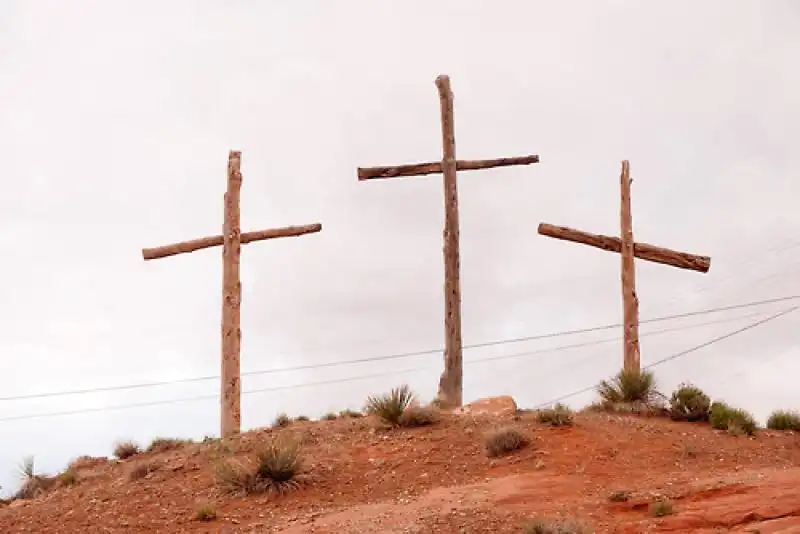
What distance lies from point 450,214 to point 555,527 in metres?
9.86

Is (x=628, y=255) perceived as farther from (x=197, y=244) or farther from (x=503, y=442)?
(x=197, y=244)

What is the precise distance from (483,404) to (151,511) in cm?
651

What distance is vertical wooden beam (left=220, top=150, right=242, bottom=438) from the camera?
64.1ft

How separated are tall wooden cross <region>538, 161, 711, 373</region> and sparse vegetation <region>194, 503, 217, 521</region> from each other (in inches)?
347

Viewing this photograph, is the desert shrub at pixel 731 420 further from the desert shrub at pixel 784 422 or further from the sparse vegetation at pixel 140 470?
the sparse vegetation at pixel 140 470

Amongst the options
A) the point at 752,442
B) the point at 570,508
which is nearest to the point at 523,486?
the point at 570,508

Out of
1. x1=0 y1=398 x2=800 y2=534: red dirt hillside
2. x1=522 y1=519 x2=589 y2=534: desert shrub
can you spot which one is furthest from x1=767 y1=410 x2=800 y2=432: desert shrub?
x1=522 y1=519 x2=589 y2=534: desert shrub

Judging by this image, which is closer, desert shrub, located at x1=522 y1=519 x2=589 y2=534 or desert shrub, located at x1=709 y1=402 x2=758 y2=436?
desert shrub, located at x1=522 y1=519 x2=589 y2=534

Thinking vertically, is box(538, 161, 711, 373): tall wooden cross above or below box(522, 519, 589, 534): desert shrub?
above

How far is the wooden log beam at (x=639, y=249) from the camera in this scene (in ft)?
65.0

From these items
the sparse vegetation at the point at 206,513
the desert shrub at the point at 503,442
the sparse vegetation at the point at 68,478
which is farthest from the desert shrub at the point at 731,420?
the sparse vegetation at the point at 68,478

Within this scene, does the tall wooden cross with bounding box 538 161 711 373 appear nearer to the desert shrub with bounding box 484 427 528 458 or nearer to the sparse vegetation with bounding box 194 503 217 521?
the desert shrub with bounding box 484 427 528 458

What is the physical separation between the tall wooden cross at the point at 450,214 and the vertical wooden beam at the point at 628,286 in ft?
6.60

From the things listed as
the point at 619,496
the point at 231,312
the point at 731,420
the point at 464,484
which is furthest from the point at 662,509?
the point at 231,312
